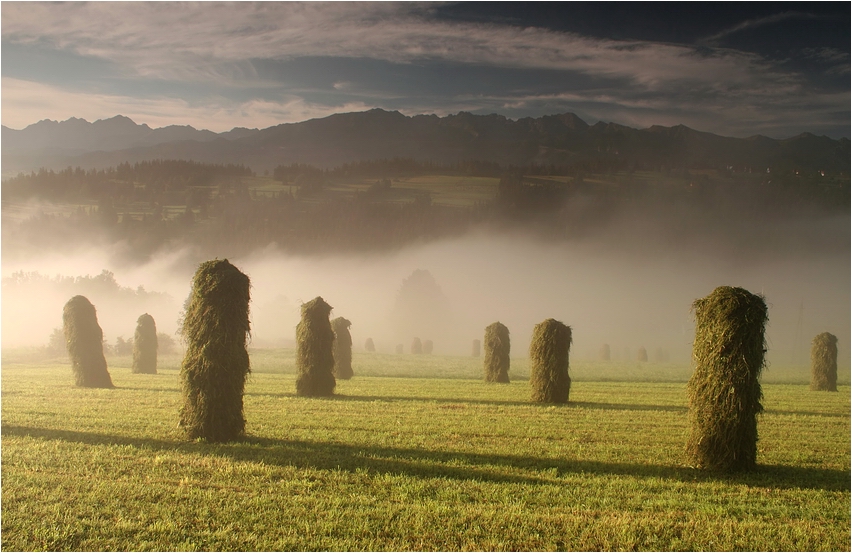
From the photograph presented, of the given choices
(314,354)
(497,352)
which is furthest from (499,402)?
(497,352)

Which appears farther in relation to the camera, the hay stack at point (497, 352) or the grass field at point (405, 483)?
the hay stack at point (497, 352)

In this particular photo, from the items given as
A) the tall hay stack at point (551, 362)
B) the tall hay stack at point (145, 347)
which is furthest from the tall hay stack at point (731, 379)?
the tall hay stack at point (145, 347)

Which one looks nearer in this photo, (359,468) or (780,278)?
(359,468)

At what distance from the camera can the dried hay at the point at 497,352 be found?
33.6 meters

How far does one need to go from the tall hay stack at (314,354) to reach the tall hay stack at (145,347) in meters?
16.2

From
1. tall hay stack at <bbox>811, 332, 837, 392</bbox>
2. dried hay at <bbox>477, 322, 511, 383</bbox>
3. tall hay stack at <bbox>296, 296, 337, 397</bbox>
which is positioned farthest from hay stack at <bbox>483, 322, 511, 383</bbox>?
tall hay stack at <bbox>811, 332, 837, 392</bbox>

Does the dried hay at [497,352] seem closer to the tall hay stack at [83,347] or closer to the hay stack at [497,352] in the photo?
the hay stack at [497,352]

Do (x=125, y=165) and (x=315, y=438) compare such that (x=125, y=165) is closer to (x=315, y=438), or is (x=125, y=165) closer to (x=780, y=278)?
(x=315, y=438)

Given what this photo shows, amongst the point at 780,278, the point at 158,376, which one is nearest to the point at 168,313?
the point at 158,376

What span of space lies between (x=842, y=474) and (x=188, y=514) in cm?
1456

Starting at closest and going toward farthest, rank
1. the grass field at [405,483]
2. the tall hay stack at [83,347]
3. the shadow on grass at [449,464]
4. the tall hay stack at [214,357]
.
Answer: the grass field at [405,483]
the shadow on grass at [449,464]
the tall hay stack at [214,357]
the tall hay stack at [83,347]

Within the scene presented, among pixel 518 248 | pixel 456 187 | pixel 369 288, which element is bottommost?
pixel 369 288

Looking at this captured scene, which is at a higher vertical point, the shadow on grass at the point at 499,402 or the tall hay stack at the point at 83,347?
the tall hay stack at the point at 83,347

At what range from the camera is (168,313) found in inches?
3538
